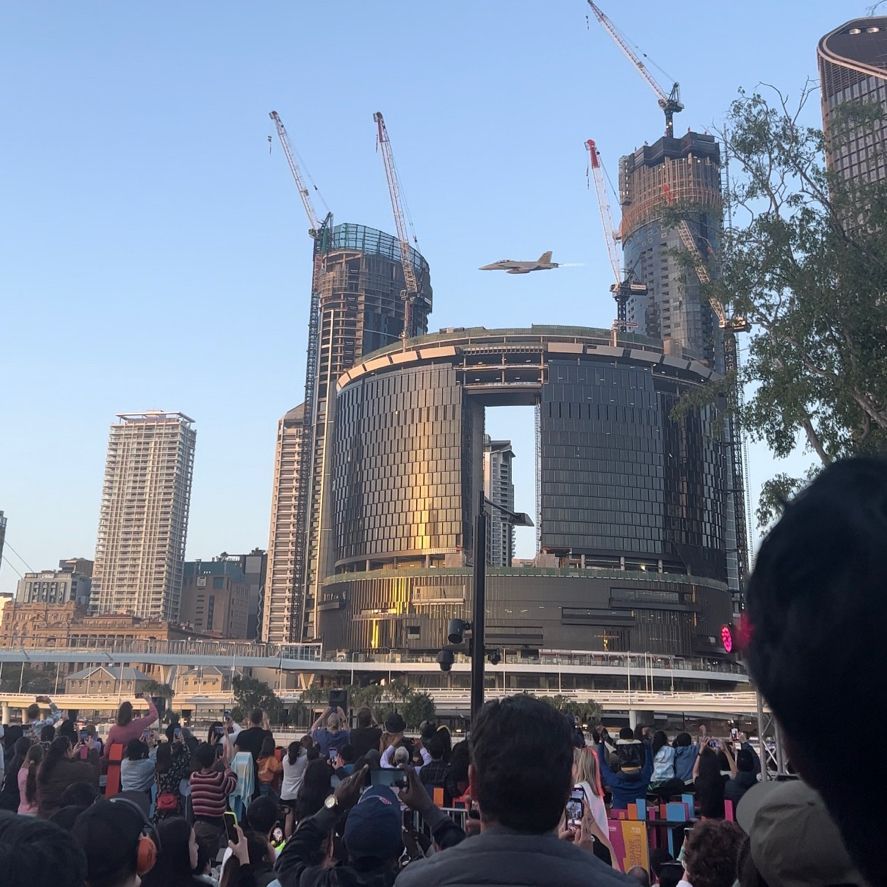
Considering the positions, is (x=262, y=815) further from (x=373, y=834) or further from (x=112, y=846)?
(x=112, y=846)

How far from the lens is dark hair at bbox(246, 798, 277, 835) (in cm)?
660

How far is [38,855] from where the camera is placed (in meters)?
2.55

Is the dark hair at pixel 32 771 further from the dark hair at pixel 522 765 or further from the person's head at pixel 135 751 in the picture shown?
the dark hair at pixel 522 765

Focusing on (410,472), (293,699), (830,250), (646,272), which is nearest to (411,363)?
(410,472)

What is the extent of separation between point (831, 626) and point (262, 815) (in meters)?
6.47

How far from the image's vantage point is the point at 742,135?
20547 mm

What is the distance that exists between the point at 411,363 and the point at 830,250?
102 meters

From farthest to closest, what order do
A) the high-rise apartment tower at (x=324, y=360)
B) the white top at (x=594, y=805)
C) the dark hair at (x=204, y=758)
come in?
the high-rise apartment tower at (x=324, y=360) → the dark hair at (x=204, y=758) → the white top at (x=594, y=805)

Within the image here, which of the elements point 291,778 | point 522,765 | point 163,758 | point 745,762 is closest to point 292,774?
point 291,778

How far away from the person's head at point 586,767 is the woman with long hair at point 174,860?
4785 millimetres

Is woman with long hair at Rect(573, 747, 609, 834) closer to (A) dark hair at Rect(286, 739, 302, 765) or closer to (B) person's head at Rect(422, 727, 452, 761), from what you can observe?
(B) person's head at Rect(422, 727, 452, 761)

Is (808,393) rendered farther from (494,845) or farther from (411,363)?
(411,363)

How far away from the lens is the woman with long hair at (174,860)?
427 centimetres

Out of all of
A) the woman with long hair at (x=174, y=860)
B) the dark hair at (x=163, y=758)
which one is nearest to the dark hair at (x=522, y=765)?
the woman with long hair at (x=174, y=860)
